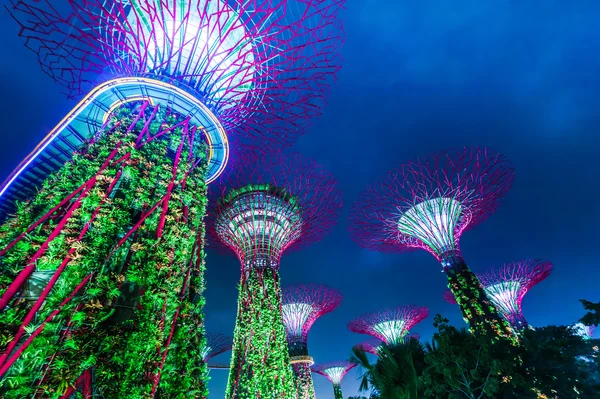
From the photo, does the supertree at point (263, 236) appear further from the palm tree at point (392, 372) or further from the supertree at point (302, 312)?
the supertree at point (302, 312)

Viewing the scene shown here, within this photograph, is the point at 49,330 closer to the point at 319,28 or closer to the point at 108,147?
the point at 108,147

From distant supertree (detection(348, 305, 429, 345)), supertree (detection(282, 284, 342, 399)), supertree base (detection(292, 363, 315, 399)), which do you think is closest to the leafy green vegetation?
supertree base (detection(292, 363, 315, 399))

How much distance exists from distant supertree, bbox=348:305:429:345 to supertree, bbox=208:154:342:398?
1688cm

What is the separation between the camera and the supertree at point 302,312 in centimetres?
2277

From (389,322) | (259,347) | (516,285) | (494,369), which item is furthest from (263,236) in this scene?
(516,285)

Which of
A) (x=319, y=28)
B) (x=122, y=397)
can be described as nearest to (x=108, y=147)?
(x=122, y=397)

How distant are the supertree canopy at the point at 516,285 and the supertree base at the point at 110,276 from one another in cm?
3072

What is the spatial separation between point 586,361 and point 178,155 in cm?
1478

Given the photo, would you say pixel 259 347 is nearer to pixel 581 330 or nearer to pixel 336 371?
pixel 581 330

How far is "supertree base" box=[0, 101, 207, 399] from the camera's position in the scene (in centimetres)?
329

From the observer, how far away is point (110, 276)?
4.09m

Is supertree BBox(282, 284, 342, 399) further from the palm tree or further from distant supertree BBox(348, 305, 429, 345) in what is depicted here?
the palm tree

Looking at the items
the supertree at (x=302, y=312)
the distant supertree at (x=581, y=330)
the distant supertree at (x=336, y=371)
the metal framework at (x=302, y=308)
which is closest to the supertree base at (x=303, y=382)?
the supertree at (x=302, y=312)

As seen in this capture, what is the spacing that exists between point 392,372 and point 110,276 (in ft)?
30.1
